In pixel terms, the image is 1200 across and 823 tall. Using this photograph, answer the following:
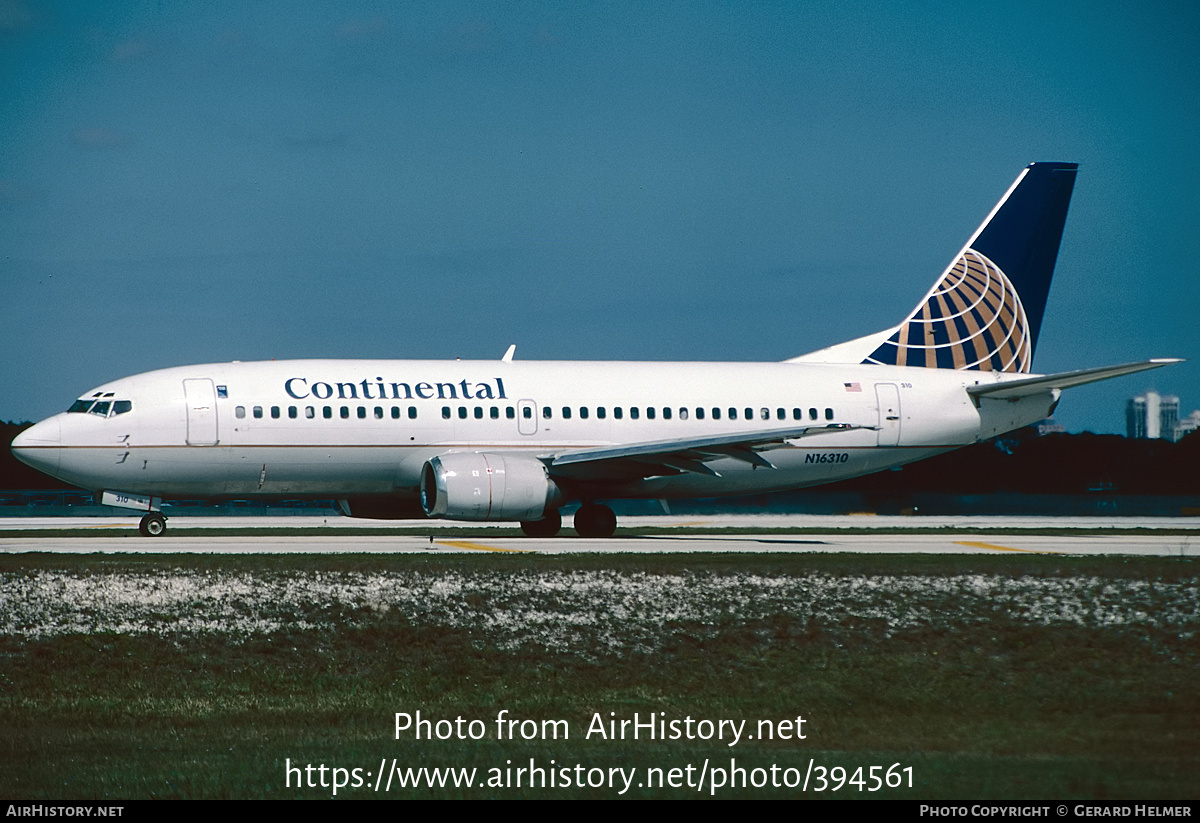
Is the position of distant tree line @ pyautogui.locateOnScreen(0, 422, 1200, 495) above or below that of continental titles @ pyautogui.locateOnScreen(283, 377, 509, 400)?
below

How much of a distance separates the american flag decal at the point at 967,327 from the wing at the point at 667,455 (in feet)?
24.8

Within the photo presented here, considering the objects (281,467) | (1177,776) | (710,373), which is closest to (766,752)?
(1177,776)

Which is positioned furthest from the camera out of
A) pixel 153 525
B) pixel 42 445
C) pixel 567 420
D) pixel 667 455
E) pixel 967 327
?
pixel 967 327

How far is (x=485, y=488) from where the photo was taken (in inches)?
1200

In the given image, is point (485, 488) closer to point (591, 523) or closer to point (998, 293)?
point (591, 523)

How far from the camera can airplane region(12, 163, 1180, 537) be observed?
31.1 metres

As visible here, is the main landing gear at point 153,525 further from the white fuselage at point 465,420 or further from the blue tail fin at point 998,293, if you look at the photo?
the blue tail fin at point 998,293

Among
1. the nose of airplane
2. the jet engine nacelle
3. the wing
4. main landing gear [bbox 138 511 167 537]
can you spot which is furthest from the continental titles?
the nose of airplane

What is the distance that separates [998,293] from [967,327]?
1.45 metres

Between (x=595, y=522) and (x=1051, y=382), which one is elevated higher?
(x=1051, y=382)

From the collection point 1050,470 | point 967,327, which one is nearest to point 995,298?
point 967,327

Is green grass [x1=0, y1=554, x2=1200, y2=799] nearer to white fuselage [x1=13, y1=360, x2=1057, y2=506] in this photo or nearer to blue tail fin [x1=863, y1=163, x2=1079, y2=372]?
white fuselage [x1=13, y1=360, x2=1057, y2=506]

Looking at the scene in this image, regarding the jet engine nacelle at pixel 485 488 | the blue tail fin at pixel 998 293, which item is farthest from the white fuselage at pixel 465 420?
the jet engine nacelle at pixel 485 488

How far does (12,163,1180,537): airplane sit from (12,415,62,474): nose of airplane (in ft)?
0.10
